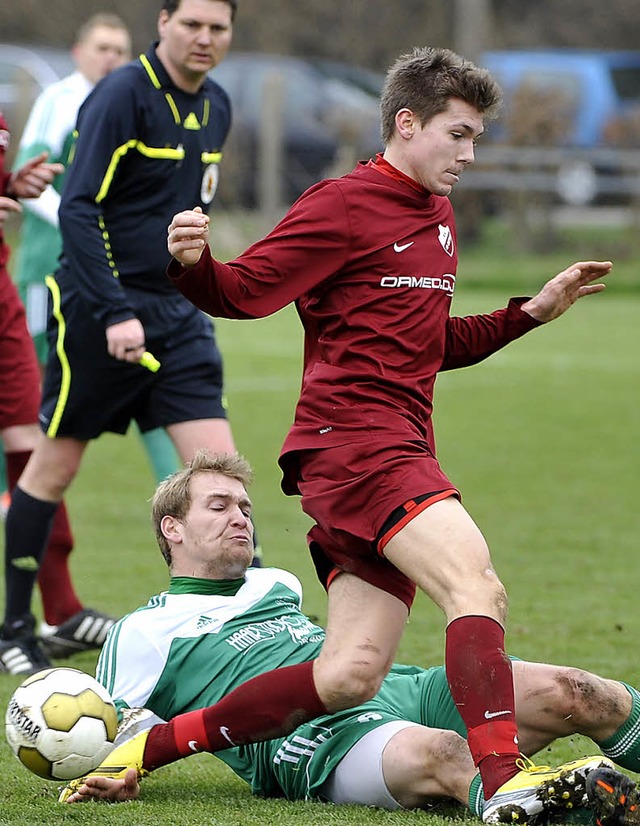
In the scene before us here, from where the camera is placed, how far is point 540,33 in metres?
33.8

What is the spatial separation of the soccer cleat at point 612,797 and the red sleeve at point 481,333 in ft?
4.27

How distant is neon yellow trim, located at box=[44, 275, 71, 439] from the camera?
5.52 metres

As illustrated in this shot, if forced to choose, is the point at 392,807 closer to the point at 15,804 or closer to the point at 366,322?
the point at 15,804

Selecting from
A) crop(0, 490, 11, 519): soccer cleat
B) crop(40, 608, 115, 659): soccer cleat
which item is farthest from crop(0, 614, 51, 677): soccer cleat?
crop(0, 490, 11, 519): soccer cleat

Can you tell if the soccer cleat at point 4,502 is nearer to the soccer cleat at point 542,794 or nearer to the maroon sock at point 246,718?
the maroon sock at point 246,718

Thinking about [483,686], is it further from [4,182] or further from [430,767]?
[4,182]


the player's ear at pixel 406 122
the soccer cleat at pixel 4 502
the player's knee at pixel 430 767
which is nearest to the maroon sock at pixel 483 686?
the player's knee at pixel 430 767

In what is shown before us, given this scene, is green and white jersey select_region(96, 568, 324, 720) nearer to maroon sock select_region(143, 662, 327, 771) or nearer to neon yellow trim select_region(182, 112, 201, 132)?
maroon sock select_region(143, 662, 327, 771)

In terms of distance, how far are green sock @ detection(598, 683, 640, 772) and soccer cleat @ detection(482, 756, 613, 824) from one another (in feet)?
1.40

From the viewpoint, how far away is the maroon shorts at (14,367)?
6082mm

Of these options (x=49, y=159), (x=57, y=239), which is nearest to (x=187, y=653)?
(x=49, y=159)

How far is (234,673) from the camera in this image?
4098 mm

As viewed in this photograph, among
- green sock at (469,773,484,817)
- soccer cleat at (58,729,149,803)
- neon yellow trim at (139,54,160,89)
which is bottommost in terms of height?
soccer cleat at (58,729,149,803)

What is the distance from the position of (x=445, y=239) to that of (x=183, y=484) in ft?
3.10
